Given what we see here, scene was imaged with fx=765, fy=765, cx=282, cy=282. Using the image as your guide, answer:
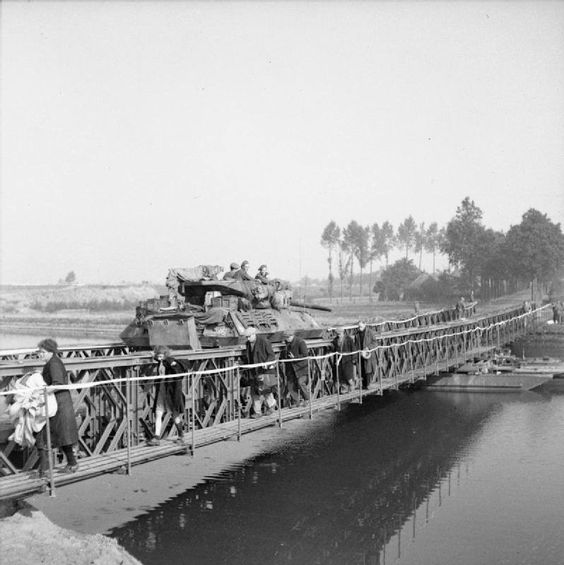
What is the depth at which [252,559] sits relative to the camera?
482 inches

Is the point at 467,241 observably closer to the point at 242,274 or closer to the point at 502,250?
the point at 502,250

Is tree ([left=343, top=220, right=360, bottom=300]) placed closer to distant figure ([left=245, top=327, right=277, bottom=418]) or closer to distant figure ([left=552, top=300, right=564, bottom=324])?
distant figure ([left=552, top=300, right=564, bottom=324])

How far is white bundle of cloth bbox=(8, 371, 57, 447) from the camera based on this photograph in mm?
9906

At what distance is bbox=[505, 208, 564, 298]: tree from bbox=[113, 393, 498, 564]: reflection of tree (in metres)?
55.8

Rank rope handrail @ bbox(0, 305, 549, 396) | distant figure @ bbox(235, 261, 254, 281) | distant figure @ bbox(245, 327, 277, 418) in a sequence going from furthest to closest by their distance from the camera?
distant figure @ bbox(235, 261, 254, 281) < distant figure @ bbox(245, 327, 277, 418) < rope handrail @ bbox(0, 305, 549, 396)

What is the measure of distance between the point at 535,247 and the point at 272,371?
6590 centimetres

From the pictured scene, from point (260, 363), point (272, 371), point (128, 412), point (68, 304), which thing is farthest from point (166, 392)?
point (68, 304)

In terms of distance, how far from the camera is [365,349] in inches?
763

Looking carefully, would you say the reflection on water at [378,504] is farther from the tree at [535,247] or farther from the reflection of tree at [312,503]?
the tree at [535,247]

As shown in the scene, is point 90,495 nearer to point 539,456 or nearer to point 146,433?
point 146,433

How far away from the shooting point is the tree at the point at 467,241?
84.4 meters

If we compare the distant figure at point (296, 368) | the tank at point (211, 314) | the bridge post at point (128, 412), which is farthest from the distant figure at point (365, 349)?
the bridge post at point (128, 412)

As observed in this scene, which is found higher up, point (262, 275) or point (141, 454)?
point (262, 275)

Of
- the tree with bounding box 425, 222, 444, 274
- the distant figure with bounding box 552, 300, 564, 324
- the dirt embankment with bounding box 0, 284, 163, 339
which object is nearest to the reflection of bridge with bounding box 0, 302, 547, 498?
the distant figure with bounding box 552, 300, 564, 324
